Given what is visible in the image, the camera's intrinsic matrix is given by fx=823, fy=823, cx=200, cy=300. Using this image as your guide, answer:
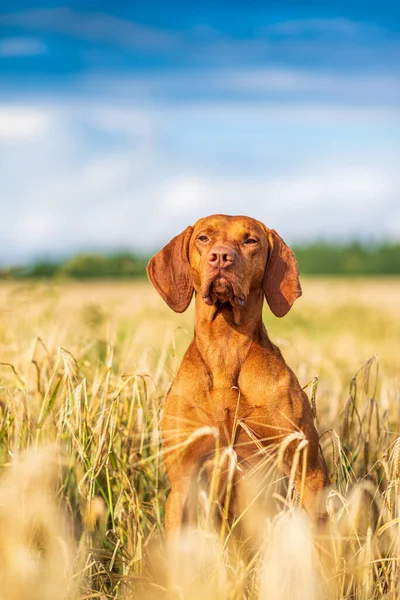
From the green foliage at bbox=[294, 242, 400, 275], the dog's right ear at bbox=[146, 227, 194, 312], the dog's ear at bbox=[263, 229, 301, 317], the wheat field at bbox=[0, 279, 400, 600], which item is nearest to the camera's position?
the wheat field at bbox=[0, 279, 400, 600]

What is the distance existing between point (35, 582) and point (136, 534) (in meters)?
1.51

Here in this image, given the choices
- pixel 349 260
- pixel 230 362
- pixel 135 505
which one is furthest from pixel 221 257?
pixel 349 260

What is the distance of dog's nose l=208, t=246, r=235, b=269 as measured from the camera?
161 inches

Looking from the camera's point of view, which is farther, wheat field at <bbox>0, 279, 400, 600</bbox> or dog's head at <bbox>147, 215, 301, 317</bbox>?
dog's head at <bbox>147, 215, 301, 317</bbox>

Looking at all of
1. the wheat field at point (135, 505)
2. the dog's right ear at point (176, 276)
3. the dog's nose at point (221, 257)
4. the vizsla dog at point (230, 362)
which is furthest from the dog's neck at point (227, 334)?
the wheat field at point (135, 505)

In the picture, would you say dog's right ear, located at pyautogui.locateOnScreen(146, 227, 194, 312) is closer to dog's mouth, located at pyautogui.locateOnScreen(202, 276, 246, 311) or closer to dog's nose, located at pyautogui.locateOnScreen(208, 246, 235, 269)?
dog's mouth, located at pyautogui.locateOnScreen(202, 276, 246, 311)

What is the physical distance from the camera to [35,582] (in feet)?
9.74

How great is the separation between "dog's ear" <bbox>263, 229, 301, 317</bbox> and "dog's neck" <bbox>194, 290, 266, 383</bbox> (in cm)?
9

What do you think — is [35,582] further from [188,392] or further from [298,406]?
[298,406]

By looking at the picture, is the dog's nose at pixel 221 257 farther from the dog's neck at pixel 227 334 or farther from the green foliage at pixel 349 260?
the green foliage at pixel 349 260

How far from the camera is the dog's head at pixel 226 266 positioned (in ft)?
13.6

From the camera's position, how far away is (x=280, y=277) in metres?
4.40

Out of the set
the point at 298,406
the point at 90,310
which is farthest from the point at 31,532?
the point at 90,310

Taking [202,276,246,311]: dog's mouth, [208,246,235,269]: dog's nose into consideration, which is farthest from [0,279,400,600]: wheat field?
[208,246,235,269]: dog's nose
